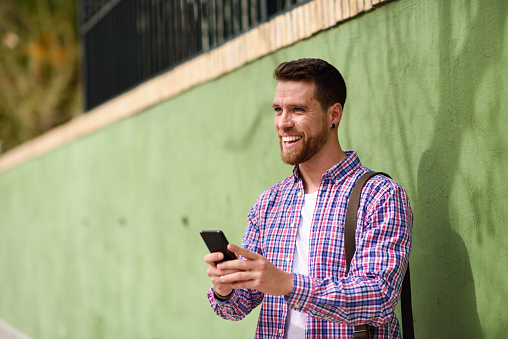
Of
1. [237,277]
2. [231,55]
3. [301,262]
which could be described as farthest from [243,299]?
[231,55]

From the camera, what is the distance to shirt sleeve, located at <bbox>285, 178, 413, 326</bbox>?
7.98 feet

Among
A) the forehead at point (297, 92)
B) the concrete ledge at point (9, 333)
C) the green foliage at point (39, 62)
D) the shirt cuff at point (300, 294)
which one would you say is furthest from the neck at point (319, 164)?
the green foliage at point (39, 62)

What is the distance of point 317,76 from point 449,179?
0.75m

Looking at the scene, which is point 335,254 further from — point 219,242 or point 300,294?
point 219,242

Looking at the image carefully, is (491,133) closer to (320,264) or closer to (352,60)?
(320,264)

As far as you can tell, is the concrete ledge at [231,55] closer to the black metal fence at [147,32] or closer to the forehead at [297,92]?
the black metal fence at [147,32]

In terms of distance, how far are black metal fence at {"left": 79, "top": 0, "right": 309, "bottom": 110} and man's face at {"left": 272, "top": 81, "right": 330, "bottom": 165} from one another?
1.69 m

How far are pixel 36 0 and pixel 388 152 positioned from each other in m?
22.1

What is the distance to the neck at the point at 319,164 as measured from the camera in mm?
2920

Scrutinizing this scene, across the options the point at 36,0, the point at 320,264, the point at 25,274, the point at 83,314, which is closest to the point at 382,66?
the point at 320,264

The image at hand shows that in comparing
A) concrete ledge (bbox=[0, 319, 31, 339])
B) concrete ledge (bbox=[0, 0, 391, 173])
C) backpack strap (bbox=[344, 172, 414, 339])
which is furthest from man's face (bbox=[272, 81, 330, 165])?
concrete ledge (bbox=[0, 319, 31, 339])

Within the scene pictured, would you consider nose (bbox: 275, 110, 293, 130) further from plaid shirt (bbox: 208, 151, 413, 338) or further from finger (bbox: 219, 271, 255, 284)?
finger (bbox: 219, 271, 255, 284)

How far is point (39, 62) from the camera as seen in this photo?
941 inches

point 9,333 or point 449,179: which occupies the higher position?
point 449,179
